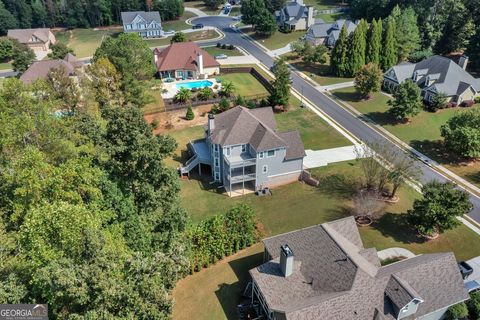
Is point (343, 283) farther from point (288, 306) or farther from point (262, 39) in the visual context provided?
point (262, 39)

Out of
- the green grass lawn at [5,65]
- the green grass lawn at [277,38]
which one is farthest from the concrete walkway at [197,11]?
the green grass lawn at [5,65]

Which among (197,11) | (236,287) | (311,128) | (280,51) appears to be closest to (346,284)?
(236,287)

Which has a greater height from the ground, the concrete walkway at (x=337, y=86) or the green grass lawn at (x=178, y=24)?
the green grass lawn at (x=178, y=24)

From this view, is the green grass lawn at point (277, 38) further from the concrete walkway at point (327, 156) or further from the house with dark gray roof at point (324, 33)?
the concrete walkway at point (327, 156)

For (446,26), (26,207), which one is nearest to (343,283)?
(26,207)

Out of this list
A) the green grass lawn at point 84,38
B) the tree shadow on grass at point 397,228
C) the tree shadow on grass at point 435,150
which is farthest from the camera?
the green grass lawn at point 84,38

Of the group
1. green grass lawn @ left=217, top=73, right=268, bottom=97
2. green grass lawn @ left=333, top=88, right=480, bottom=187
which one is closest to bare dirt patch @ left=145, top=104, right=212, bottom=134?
green grass lawn @ left=217, top=73, right=268, bottom=97
